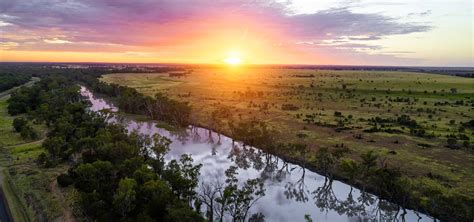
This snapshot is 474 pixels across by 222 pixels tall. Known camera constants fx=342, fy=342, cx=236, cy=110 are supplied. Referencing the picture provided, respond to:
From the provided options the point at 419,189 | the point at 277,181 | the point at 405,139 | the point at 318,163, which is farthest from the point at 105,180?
the point at 405,139

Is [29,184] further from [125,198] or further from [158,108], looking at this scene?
[158,108]

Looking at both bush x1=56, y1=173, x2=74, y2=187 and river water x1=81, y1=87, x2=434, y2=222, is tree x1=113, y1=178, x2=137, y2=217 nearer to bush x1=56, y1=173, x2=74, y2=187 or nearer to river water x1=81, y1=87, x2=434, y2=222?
river water x1=81, y1=87, x2=434, y2=222

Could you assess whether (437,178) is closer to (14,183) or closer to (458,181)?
(458,181)

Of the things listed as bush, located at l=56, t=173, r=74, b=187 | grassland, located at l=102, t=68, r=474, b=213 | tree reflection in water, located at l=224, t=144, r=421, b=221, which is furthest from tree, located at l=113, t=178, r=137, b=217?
grassland, located at l=102, t=68, r=474, b=213

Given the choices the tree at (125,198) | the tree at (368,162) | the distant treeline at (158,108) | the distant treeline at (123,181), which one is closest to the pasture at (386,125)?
the distant treeline at (158,108)

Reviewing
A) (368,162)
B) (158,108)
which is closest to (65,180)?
(368,162)

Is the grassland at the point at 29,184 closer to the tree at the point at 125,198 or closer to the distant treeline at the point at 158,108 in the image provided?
the tree at the point at 125,198
